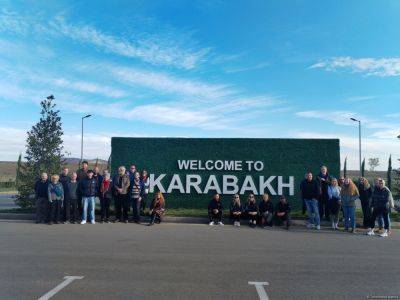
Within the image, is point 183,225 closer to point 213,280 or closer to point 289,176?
point 289,176

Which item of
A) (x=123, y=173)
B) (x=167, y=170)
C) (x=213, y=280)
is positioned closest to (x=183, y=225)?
(x=123, y=173)

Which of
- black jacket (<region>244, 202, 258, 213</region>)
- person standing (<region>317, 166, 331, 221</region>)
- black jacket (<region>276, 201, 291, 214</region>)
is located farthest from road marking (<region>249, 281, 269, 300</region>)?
person standing (<region>317, 166, 331, 221</region>)

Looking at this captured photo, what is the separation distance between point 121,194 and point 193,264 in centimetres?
741

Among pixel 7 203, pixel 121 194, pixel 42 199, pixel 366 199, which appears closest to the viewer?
pixel 366 199

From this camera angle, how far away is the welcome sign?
17.7 meters

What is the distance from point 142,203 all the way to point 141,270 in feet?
29.6

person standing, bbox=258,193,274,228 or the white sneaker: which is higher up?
person standing, bbox=258,193,274,228

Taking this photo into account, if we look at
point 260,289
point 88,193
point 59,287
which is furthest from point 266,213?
point 59,287

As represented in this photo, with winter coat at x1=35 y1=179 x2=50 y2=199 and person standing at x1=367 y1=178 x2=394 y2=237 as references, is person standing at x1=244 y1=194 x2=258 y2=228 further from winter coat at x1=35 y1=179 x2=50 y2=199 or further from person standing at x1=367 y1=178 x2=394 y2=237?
winter coat at x1=35 y1=179 x2=50 y2=199

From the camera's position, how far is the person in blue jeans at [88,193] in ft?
47.8

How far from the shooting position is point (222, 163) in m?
17.9

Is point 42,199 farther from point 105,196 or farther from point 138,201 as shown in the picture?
point 138,201

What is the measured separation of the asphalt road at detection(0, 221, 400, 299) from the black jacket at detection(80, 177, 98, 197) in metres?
2.21

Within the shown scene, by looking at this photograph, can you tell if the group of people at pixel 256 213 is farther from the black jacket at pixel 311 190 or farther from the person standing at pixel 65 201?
the person standing at pixel 65 201
